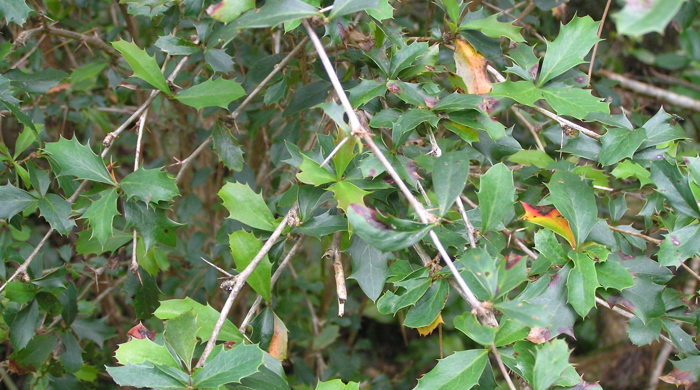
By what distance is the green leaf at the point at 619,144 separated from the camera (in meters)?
1.22

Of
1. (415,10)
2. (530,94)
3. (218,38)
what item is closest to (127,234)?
(218,38)

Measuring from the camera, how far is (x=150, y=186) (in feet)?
4.21

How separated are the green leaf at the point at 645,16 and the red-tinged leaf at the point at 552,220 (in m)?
0.56

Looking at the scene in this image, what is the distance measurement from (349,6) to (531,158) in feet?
1.76

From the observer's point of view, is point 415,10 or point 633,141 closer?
point 633,141

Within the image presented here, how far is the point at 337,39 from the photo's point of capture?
1.21 meters

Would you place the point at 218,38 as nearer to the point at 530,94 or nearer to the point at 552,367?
the point at 530,94

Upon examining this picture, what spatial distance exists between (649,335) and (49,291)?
4.18 ft

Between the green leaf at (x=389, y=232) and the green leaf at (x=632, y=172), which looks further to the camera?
the green leaf at (x=632, y=172)

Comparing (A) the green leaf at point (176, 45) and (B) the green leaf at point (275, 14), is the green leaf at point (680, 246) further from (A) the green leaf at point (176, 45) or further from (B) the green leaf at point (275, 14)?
(A) the green leaf at point (176, 45)

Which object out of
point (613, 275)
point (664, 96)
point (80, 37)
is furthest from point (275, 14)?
point (664, 96)

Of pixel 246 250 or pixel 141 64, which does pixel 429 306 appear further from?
pixel 141 64

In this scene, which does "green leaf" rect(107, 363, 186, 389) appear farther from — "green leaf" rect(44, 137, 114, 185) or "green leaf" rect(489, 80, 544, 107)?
"green leaf" rect(489, 80, 544, 107)

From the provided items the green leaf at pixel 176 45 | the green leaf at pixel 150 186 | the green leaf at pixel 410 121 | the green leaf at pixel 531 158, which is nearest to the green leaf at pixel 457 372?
the green leaf at pixel 410 121
